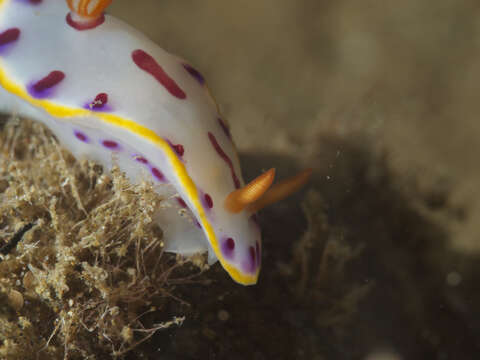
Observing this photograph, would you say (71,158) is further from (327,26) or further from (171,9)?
(327,26)

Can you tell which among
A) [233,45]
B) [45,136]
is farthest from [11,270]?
[233,45]

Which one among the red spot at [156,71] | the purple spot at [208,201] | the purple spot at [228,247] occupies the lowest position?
the purple spot at [228,247]

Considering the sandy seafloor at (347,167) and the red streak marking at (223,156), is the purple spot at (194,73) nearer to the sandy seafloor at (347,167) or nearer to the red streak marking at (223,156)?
the red streak marking at (223,156)

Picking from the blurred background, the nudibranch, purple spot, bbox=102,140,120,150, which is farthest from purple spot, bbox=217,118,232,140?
the blurred background

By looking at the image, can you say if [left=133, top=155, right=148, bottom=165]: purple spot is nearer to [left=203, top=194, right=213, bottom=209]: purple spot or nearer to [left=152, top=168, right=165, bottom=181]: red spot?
[left=152, top=168, right=165, bottom=181]: red spot

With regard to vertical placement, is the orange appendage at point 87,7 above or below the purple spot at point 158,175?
above

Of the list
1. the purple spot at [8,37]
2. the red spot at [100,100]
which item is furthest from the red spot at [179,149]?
the purple spot at [8,37]
